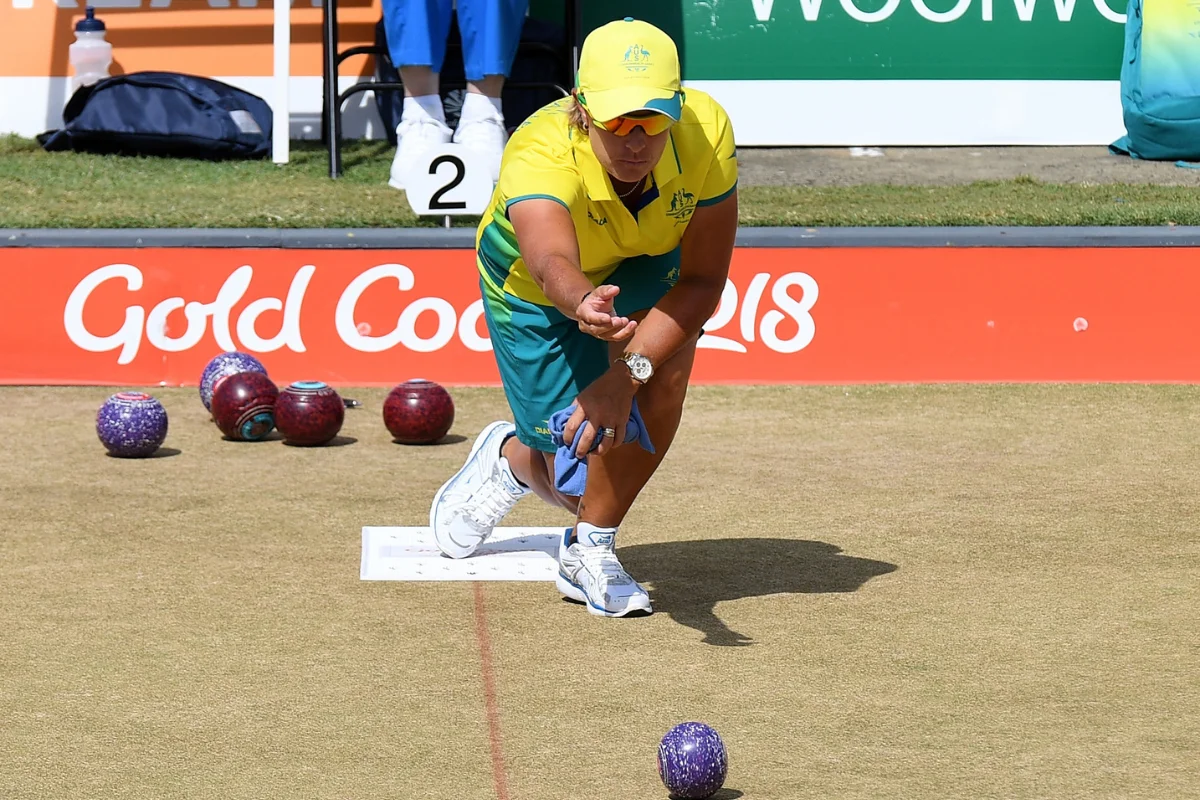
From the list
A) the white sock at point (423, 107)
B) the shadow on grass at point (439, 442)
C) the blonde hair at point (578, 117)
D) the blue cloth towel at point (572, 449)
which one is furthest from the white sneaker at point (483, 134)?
the blonde hair at point (578, 117)

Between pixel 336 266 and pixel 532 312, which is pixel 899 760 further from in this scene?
pixel 336 266

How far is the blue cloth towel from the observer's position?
158 inches

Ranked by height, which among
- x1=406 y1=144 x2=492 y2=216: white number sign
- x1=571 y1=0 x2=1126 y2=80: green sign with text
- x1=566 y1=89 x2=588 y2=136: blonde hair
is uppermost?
x1=566 y1=89 x2=588 y2=136: blonde hair

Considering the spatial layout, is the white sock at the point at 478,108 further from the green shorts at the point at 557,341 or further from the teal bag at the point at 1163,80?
the green shorts at the point at 557,341

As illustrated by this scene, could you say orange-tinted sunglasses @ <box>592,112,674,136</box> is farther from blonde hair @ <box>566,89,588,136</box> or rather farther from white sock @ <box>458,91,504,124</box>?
white sock @ <box>458,91,504,124</box>

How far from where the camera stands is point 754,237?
7.14 metres

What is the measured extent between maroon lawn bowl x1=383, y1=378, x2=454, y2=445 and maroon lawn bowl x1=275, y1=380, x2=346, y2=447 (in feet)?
0.60

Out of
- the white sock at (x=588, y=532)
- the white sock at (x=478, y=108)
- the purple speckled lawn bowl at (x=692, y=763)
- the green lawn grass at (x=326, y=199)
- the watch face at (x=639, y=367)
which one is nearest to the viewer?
the purple speckled lawn bowl at (x=692, y=763)

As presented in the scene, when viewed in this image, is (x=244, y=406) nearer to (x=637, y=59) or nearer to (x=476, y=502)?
(x=476, y=502)

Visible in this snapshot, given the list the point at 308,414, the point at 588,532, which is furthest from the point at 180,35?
the point at 588,532

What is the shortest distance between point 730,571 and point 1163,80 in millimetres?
5201

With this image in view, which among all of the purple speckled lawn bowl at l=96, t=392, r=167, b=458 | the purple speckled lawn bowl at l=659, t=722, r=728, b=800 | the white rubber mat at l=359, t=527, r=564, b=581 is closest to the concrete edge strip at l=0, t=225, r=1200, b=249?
the purple speckled lawn bowl at l=96, t=392, r=167, b=458

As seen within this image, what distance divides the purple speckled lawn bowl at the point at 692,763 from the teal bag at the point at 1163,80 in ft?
21.4

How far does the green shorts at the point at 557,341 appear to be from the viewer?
429cm
